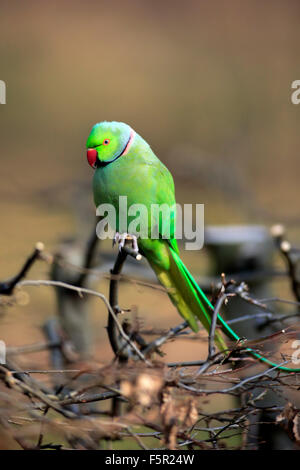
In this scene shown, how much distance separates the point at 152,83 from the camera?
593 centimetres

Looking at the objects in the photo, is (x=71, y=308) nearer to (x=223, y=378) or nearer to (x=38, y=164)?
(x=223, y=378)

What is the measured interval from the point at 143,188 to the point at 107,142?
132mm

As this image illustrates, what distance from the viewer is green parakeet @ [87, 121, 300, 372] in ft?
3.59

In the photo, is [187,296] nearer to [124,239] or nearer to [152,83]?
[124,239]

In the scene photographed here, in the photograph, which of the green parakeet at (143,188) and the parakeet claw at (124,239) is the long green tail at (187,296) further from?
the parakeet claw at (124,239)

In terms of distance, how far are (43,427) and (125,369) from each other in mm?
131

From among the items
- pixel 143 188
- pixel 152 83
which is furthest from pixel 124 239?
pixel 152 83

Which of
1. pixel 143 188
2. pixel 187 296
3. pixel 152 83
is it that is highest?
pixel 152 83

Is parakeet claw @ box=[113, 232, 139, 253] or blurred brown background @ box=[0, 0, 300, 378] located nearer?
parakeet claw @ box=[113, 232, 139, 253]

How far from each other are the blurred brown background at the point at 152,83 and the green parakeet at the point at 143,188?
90.7 inches

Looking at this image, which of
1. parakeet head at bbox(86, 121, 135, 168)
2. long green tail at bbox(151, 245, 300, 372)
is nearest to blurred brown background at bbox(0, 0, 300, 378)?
long green tail at bbox(151, 245, 300, 372)

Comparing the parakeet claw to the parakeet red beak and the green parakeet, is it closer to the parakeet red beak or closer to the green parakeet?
the green parakeet

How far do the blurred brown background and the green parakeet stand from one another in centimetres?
230
